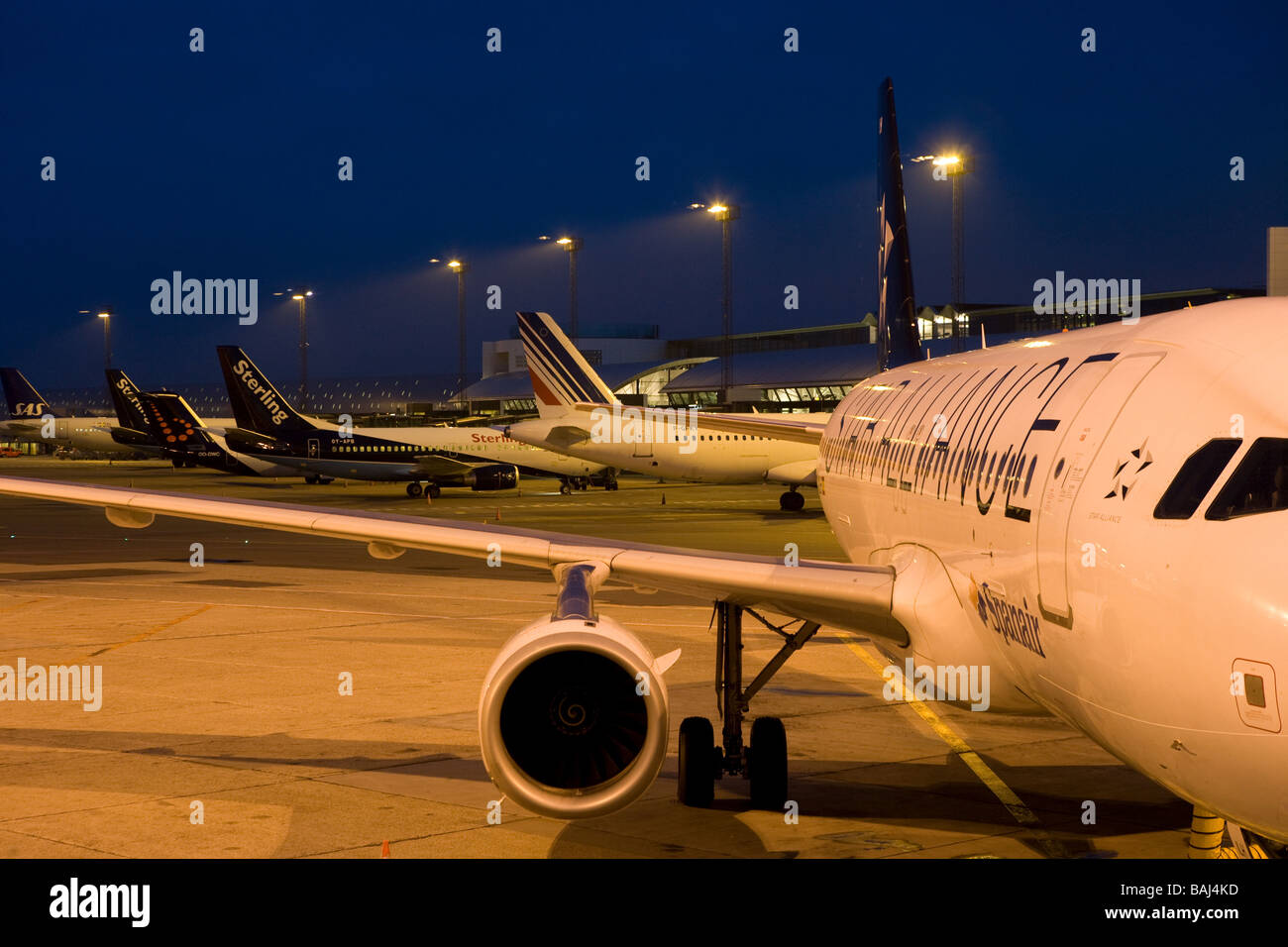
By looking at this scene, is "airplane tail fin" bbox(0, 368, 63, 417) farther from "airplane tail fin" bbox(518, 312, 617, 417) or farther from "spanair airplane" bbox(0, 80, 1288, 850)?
"spanair airplane" bbox(0, 80, 1288, 850)

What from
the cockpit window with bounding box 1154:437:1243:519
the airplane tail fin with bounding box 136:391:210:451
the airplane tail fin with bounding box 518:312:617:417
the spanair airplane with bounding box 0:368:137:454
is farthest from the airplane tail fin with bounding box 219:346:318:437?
the cockpit window with bounding box 1154:437:1243:519

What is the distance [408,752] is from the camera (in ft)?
37.9

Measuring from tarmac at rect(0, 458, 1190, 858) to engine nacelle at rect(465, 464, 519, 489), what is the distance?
29.5 meters

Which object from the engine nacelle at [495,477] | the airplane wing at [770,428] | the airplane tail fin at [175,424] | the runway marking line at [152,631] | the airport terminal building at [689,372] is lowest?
the runway marking line at [152,631]

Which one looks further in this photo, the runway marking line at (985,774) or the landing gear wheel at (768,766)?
the landing gear wheel at (768,766)

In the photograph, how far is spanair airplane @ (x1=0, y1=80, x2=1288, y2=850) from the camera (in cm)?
493

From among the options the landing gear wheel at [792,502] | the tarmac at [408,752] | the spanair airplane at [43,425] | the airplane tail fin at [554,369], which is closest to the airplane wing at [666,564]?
the tarmac at [408,752]

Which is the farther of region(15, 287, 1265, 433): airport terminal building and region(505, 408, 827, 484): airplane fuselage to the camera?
region(15, 287, 1265, 433): airport terminal building

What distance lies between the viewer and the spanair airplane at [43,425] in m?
100

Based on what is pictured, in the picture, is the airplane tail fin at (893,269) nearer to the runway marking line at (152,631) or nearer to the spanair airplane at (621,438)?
the runway marking line at (152,631)

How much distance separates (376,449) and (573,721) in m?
50.9

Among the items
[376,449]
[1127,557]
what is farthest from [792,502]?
[1127,557]

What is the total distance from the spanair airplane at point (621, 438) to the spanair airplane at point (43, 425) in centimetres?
4811
